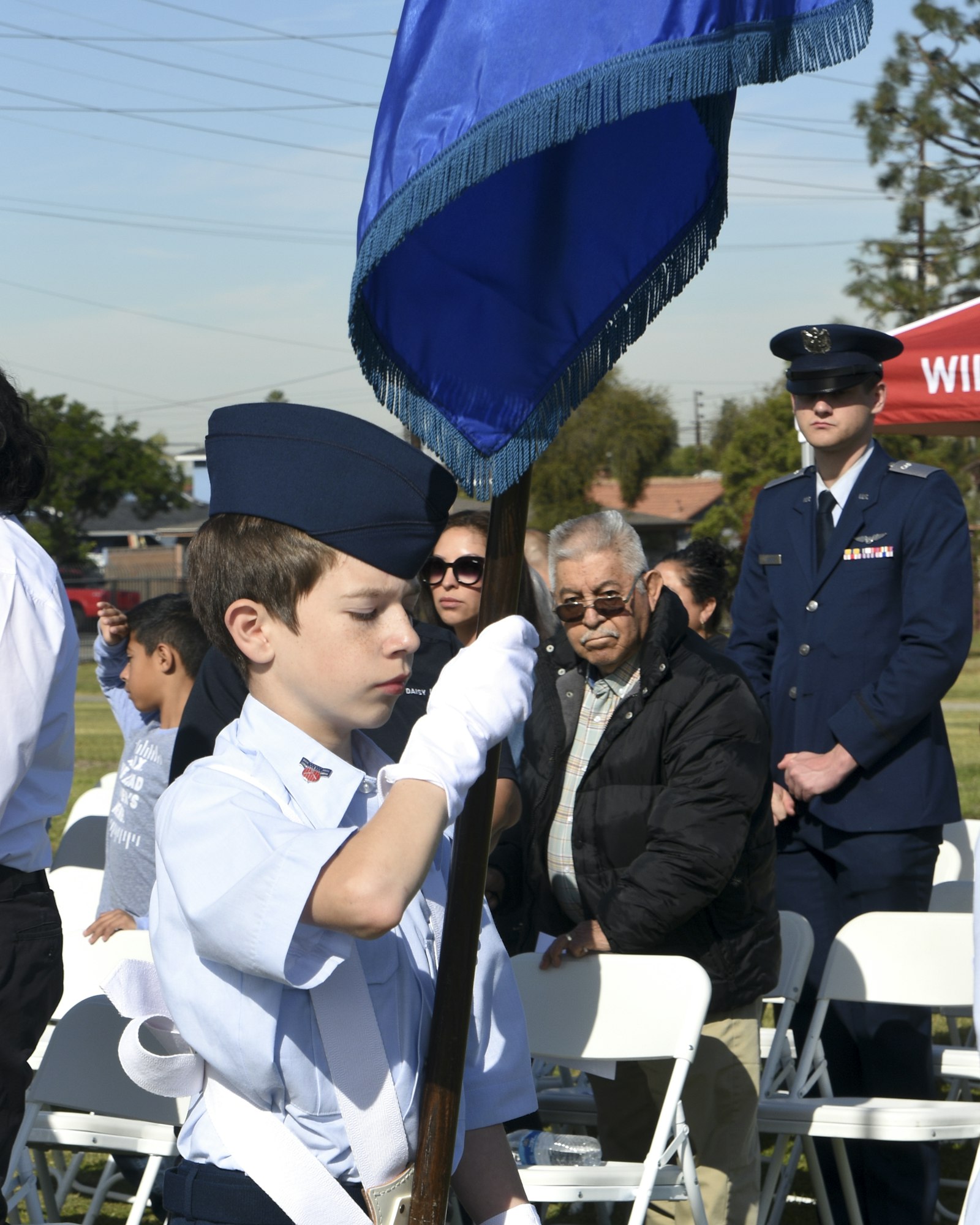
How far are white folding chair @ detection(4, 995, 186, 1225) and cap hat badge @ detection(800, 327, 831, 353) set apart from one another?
270 cm

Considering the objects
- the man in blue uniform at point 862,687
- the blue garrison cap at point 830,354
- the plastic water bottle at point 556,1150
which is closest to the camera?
the plastic water bottle at point 556,1150

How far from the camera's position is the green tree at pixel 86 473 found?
171 ft

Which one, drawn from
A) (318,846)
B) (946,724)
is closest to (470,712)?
(318,846)

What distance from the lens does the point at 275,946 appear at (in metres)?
1.46

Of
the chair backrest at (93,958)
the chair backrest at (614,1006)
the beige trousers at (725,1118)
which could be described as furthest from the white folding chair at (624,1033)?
the chair backrest at (93,958)

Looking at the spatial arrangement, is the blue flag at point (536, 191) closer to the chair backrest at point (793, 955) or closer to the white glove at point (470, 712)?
the white glove at point (470, 712)

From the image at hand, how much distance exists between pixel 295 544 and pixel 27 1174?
6.89 ft

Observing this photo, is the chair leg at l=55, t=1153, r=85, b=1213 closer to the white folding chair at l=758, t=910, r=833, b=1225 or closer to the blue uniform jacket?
the white folding chair at l=758, t=910, r=833, b=1225

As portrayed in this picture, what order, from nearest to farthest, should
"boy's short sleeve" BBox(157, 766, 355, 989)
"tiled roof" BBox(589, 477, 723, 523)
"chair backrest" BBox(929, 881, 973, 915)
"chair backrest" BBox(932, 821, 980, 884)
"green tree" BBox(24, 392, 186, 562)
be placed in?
"boy's short sleeve" BBox(157, 766, 355, 989) → "chair backrest" BBox(929, 881, 973, 915) → "chair backrest" BBox(932, 821, 980, 884) → "green tree" BBox(24, 392, 186, 562) → "tiled roof" BBox(589, 477, 723, 523)

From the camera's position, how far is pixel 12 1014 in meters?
2.46

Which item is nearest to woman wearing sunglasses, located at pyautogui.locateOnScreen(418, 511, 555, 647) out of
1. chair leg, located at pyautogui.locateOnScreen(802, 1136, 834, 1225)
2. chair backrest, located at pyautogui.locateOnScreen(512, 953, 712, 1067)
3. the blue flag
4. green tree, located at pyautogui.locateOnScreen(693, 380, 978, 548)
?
chair backrest, located at pyautogui.locateOnScreen(512, 953, 712, 1067)

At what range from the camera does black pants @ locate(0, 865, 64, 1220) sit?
8.08ft

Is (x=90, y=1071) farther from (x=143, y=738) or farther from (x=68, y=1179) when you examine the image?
(x=143, y=738)

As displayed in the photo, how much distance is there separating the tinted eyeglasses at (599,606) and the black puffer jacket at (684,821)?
0.29 ft
